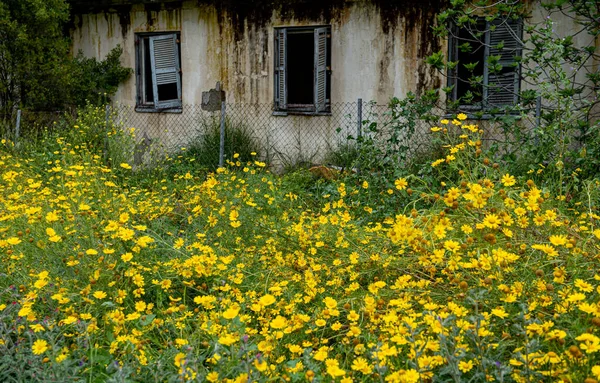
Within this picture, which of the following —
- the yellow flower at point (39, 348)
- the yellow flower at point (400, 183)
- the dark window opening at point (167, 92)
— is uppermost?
the dark window opening at point (167, 92)

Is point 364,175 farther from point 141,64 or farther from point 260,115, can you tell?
point 141,64

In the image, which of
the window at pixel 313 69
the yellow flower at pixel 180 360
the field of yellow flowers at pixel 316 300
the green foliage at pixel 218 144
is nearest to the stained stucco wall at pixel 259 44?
the window at pixel 313 69

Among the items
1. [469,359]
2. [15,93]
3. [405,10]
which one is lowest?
[469,359]

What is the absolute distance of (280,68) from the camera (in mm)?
10086

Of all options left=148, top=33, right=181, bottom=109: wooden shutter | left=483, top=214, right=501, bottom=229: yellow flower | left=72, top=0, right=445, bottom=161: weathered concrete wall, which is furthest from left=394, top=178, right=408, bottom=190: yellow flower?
left=148, top=33, right=181, bottom=109: wooden shutter

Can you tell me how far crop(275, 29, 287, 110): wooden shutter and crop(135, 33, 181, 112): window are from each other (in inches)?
73.2

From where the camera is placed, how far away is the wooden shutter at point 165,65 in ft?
35.8

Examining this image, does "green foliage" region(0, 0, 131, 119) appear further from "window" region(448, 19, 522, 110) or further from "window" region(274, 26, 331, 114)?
"window" region(448, 19, 522, 110)

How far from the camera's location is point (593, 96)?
26.3 ft

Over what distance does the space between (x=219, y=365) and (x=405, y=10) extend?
7.75 m

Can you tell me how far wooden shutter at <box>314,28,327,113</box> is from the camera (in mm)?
9758

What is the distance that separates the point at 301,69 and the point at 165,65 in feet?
8.21

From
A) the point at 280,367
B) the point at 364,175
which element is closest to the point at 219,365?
the point at 280,367

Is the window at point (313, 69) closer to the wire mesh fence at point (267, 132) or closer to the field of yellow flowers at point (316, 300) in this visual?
the wire mesh fence at point (267, 132)
